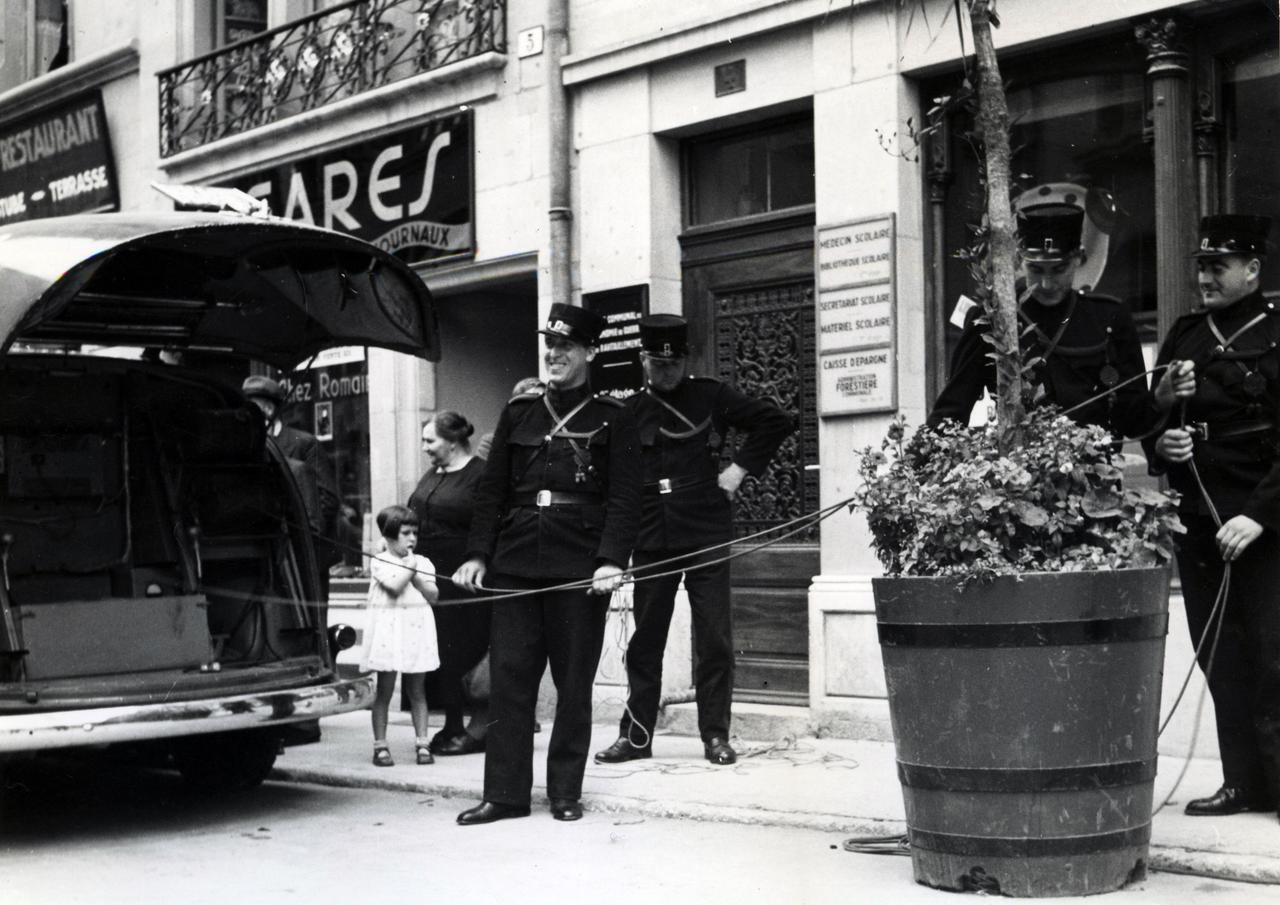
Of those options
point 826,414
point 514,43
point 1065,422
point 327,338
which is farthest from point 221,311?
point 1065,422

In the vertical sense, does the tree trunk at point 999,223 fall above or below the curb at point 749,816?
above

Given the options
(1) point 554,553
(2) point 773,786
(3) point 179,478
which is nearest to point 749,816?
(2) point 773,786

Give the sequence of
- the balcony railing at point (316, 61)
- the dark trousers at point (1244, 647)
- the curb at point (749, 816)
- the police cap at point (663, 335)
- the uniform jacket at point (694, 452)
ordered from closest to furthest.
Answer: the curb at point (749, 816), the dark trousers at point (1244, 647), the police cap at point (663, 335), the uniform jacket at point (694, 452), the balcony railing at point (316, 61)

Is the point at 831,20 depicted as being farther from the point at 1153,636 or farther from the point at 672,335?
the point at 1153,636

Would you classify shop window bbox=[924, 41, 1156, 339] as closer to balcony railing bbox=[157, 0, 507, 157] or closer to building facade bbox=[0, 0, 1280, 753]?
building facade bbox=[0, 0, 1280, 753]

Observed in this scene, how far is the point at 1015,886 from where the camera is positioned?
5.52 m

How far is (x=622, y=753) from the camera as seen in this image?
29.5 feet

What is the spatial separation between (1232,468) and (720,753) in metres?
3.12

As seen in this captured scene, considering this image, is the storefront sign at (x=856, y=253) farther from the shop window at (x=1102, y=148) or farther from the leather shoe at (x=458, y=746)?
the leather shoe at (x=458, y=746)

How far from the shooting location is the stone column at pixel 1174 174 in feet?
28.6

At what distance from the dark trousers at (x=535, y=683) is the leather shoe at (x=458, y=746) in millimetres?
2092

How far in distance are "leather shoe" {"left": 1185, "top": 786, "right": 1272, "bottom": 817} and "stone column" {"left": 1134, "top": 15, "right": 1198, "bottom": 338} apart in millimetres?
2787

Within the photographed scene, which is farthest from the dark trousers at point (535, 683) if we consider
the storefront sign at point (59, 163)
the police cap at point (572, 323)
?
the storefront sign at point (59, 163)

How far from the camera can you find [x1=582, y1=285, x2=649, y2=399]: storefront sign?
11352 mm
